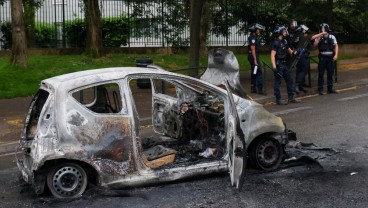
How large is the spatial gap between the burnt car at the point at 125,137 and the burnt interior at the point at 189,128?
0.01 metres

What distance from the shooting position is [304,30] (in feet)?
44.2

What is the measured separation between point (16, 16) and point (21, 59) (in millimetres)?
1267

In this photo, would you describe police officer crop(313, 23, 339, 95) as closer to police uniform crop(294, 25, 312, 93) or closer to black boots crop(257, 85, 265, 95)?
police uniform crop(294, 25, 312, 93)

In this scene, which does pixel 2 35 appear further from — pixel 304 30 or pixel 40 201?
pixel 40 201

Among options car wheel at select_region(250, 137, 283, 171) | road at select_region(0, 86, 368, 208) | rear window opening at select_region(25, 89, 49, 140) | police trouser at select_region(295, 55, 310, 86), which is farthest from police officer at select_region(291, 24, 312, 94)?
rear window opening at select_region(25, 89, 49, 140)

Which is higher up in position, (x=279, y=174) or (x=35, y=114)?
(x=35, y=114)

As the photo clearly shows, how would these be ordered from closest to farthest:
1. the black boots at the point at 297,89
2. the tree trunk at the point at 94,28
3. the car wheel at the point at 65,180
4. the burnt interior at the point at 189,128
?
the car wheel at the point at 65,180
the burnt interior at the point at 189,128
the black boots at the point at 297,89
the tree trunk at the point at 94,28

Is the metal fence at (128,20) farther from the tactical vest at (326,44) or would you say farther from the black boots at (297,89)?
the black boots at (297,89)

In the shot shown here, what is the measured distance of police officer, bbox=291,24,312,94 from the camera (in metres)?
13.4

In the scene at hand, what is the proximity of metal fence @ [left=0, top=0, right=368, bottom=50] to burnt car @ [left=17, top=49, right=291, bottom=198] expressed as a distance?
13752mm

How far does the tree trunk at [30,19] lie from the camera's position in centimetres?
2097

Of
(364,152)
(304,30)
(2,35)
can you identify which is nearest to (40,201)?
(364,152)

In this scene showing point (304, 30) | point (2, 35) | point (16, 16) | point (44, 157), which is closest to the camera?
point (44, 157)

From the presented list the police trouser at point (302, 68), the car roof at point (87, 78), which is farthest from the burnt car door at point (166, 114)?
the police trouser at point (302, 68)
